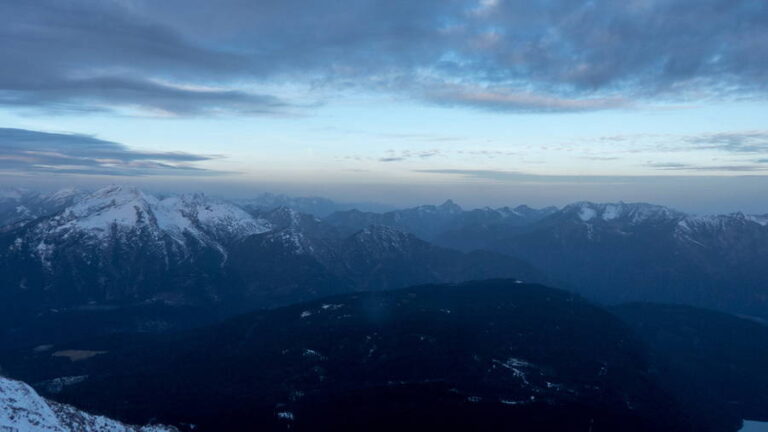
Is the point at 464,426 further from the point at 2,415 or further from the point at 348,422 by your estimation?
the point at 2,415

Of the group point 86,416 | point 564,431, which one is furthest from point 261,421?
point 564,431

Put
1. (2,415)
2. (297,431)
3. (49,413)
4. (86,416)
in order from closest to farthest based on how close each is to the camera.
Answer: (2,415) → (49,413) → (86,416) → (297,431)

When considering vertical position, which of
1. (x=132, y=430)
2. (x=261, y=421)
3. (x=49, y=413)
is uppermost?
(x=49, y=413)

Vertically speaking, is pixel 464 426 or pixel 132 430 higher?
pixel 132 430

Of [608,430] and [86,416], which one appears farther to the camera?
[608,430]

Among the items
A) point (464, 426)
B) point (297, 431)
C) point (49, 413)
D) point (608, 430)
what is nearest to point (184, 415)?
point (297, 431)

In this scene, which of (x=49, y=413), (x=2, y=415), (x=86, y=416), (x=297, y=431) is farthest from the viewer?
(x=297, y=431)
